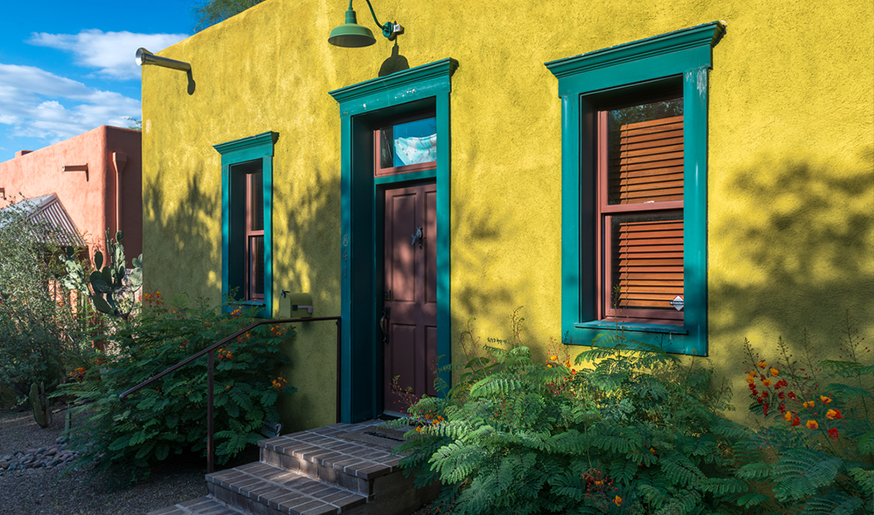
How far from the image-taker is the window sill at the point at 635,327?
3871 mm

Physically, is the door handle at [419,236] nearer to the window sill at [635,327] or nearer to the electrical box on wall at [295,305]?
the electrical box on wall at [295,305]

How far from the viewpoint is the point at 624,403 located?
353 centimetres

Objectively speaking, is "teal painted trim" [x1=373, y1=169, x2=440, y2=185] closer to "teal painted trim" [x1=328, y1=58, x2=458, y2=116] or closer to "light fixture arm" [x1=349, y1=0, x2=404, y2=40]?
"teal painted trim" [x1=328, y1=58, x2=458, y2=116]

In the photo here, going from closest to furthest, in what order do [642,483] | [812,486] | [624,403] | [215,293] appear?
[812,486] → [642,483] → [624,403] → [215,293]

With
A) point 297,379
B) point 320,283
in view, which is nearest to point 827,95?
point 320,283

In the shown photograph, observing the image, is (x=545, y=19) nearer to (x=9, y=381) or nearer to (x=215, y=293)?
(x=215, y=293)

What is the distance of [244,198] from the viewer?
24.5 ft

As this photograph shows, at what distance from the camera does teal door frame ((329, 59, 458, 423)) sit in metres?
5.62

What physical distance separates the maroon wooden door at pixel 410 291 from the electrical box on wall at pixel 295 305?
82cm

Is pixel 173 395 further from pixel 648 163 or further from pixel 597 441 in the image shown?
pixel 648 163

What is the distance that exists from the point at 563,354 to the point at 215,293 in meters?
4.70

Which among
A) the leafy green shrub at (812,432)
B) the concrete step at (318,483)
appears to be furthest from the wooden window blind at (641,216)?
the concrete step at (318,483)

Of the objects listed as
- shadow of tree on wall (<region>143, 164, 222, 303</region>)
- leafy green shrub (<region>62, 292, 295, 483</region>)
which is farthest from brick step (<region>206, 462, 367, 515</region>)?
shadow of tree on wall (<region>143, 164, 222, 303</region>)

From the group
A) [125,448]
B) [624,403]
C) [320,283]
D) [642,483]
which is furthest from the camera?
[320,283]
